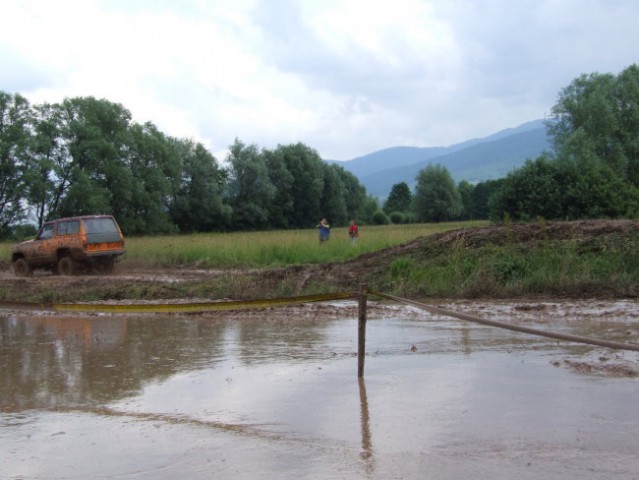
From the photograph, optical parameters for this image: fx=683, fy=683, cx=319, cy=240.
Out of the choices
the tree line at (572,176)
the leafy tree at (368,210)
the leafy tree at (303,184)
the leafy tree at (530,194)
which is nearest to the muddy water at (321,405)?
the tree line at (572,176)

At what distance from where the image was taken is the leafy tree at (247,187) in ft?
279

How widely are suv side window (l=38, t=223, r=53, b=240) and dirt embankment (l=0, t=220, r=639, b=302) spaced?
376 cm

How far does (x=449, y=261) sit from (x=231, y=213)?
65.7 meters

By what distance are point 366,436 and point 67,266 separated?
18.2 metres

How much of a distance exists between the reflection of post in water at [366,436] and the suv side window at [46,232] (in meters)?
17.8

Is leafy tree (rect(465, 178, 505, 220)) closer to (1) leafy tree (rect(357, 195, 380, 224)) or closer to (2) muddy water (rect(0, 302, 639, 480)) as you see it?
(1) leafy tree (rect(357, 195, 380, 224))

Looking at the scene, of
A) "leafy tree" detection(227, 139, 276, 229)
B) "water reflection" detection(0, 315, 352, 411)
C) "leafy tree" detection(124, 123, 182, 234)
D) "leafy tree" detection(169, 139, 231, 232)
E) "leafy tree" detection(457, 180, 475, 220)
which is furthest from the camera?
"leafy tree" detection(457, 180, 475, 220)

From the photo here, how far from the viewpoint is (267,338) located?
10.3 m

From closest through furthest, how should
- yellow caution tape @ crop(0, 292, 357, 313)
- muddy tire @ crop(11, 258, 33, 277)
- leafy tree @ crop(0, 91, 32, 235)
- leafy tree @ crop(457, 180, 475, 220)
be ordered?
yellow caution tape @ crop(0, 292, 357, 313) < muddy tire @ crop(11, 258, 33, 277) < leafy tree @ crop(0, 91, 32, 235) < leafy tree @ crop(457, 180, 475, 220)

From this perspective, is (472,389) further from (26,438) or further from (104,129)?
(104,129)

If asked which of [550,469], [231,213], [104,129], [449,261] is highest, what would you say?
[104,129]

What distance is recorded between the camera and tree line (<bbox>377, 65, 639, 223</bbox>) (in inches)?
1045

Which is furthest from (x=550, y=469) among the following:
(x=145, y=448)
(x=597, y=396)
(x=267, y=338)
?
(x=267, y=338)

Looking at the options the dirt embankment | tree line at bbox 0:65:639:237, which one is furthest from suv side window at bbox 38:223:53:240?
tree line at bbox 0:65:639:237
